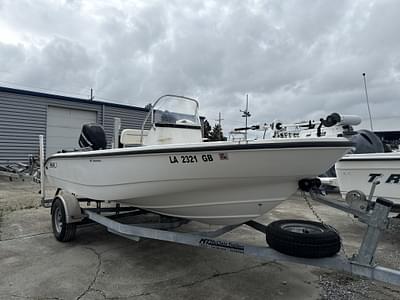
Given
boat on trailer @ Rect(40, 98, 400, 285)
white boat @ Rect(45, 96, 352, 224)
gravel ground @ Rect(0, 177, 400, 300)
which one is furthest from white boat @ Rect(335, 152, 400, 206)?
white boat @ Rect(45, 96, 352, 224)

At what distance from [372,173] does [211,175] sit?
2776 millimetres

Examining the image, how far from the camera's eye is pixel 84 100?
48.6 ft

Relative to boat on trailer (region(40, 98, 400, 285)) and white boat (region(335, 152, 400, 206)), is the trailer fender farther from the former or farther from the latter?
white boat (region(335, 152, 400, 206))

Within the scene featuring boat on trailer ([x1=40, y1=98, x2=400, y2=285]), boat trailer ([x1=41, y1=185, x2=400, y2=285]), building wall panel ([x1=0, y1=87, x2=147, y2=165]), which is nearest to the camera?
boat trailer ([x1=41, y1=185, x2=400, y2=285])

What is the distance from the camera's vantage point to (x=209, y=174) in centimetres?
281

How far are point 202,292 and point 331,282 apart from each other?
1323mm

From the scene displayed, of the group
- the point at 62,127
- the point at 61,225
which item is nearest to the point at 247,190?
the point at 61,225

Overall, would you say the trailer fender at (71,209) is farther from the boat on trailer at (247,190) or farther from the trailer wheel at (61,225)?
the boat on trailer at (247,190)

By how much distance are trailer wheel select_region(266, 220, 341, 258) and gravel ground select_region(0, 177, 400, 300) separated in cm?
70

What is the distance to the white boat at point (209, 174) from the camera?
2590 millimetres

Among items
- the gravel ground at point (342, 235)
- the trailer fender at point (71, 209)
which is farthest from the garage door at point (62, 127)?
the trailer fender at point (71, 209)

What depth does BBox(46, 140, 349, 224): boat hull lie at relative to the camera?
8.54 ft

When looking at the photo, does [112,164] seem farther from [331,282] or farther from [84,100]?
[84,100]

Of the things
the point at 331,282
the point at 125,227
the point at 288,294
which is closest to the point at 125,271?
the point at 125,227
